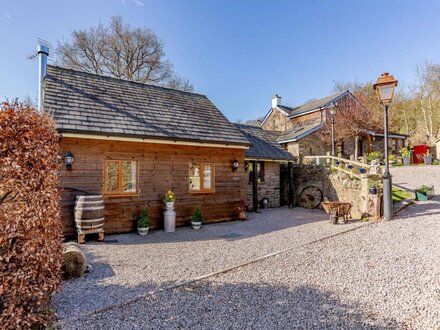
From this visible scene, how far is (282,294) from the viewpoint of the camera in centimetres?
397

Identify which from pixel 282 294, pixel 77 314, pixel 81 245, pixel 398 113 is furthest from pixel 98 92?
pixel 398 113

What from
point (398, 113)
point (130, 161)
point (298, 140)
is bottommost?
point (130, 161)

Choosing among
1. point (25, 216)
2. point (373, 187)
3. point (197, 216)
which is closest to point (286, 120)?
point (373, 187)

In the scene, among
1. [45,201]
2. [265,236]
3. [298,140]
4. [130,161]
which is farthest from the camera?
[298,140]

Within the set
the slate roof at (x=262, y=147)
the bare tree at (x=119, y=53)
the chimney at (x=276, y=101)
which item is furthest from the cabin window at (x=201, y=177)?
the chimney at (x=276, y=101)

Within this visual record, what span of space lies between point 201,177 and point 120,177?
2.91 meters

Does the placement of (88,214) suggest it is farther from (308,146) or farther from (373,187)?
(308,146)

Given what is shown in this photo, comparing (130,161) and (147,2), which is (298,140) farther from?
(130,161)

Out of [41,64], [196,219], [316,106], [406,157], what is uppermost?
[316,106]

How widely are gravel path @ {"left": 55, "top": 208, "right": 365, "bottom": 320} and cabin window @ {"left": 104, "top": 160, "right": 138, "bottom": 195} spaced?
140cm

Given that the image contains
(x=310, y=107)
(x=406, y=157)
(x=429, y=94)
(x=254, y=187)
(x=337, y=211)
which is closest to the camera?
(x=337, y=211)

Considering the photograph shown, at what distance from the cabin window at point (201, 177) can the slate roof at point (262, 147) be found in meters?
2.96

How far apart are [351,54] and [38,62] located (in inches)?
658

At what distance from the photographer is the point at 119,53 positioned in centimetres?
2433
